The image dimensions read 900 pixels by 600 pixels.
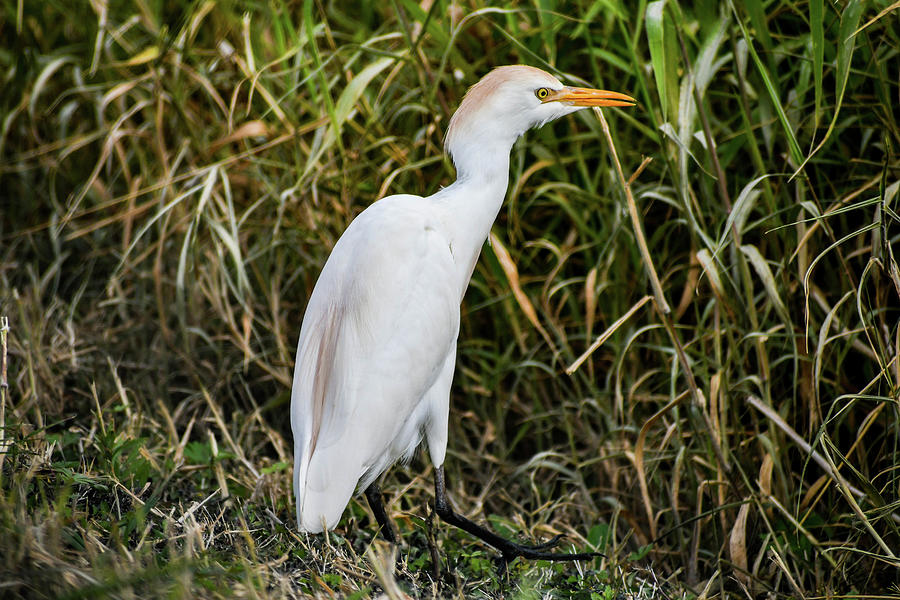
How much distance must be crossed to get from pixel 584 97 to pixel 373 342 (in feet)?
1.94

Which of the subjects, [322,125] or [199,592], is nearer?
[199,592]

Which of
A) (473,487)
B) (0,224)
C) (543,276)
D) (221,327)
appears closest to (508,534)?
(473,487)

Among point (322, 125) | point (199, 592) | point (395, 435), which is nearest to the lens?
point (199, 592)

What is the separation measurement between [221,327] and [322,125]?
Answer: 25.0 inches

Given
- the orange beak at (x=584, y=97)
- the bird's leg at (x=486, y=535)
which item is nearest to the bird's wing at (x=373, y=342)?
the bird's leg at (x=486, y=535)

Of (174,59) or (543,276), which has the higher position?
(174,59)

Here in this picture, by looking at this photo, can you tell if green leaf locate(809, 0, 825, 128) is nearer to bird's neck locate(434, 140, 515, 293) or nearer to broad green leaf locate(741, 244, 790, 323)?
broad green leaf locate(741, 244, 790, 323)

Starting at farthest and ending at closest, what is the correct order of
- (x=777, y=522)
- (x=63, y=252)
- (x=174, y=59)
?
1. (x=63, y=252)
2. (x=174, y=59)
3. (x=777, y=522)

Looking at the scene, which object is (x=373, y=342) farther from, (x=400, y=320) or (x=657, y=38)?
(x=657, y=38)

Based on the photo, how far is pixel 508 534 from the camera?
177cm

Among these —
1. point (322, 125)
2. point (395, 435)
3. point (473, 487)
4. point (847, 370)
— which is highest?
point (322, 125)

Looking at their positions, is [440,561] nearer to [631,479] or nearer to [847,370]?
[631,479]

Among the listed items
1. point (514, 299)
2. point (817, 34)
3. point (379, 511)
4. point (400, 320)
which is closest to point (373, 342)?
point (400, 320)

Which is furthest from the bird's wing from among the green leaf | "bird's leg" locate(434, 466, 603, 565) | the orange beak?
the green leaf
